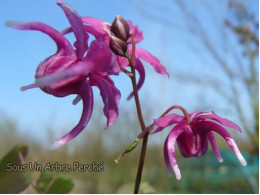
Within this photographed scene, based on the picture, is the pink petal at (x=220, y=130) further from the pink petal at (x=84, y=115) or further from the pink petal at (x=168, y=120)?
the pink petal at (x=84, y=115)

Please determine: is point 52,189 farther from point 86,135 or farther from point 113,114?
point 86,135

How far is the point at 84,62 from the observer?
0.43m

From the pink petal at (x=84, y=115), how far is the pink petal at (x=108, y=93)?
0.05 feet

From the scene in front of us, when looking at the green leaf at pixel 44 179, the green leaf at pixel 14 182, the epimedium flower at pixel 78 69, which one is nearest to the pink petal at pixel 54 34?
the epimedium flower at pixel 78 69

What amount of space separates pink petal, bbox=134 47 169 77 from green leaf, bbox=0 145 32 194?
0.81 ft

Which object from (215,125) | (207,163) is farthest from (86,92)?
(207,163)

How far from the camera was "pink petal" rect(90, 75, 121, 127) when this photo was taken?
1.51 feet

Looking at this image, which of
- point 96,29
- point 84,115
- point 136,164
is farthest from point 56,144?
point 136,164

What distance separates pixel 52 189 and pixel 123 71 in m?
0.35

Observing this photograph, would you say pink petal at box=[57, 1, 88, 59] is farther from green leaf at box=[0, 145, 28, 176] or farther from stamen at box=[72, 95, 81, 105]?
green leaf at box=[0, 145, 28, 176]

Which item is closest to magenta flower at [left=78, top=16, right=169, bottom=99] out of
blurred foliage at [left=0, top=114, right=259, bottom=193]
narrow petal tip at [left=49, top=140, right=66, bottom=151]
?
narrow petal tip at [left=49, top=140, right=66, bottom=151]

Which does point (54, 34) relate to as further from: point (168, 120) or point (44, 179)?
point (44, 179)

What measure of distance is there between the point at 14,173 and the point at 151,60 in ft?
0.98

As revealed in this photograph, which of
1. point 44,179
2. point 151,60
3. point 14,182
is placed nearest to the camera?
point 151,60
